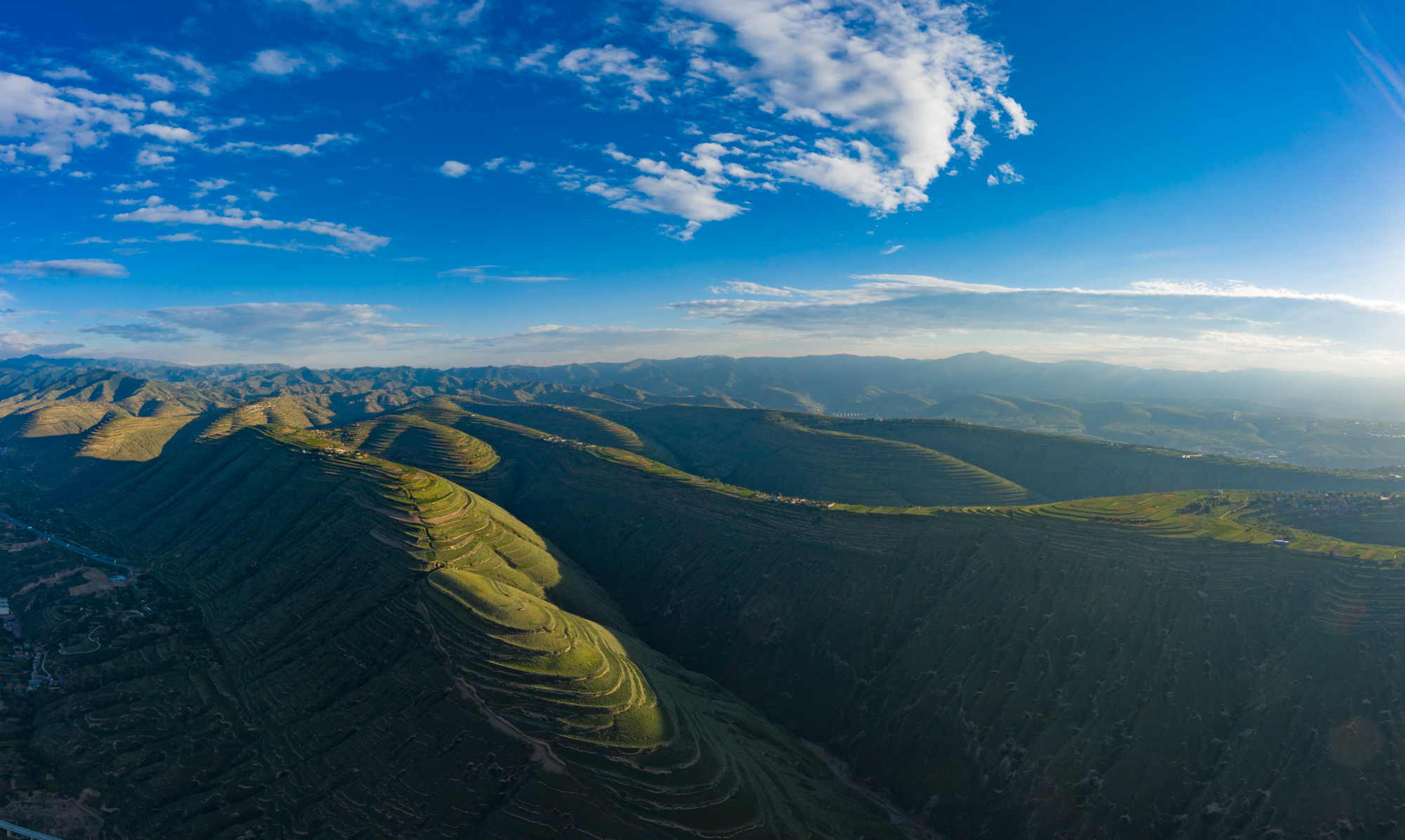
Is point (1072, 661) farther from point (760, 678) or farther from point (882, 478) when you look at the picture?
point (882, 478)

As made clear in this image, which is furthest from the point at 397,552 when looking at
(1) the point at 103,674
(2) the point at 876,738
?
(2) the point at 876,738

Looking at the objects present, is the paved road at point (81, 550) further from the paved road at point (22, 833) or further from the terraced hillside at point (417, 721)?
the paved road at point (22, 833)

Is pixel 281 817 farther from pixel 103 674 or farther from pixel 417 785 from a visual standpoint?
pixel 103 674

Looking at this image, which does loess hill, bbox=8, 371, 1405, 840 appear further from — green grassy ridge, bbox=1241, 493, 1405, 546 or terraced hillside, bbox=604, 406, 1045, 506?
terraced hillside, bbox=604, 406, 1045, 506

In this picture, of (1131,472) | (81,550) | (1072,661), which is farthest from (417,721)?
(1131,472)

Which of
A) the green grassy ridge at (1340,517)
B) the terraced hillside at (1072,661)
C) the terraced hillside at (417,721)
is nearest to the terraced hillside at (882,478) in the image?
the terraced hillside at (1072,661)

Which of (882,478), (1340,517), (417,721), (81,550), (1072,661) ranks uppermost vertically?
(1340,517)
